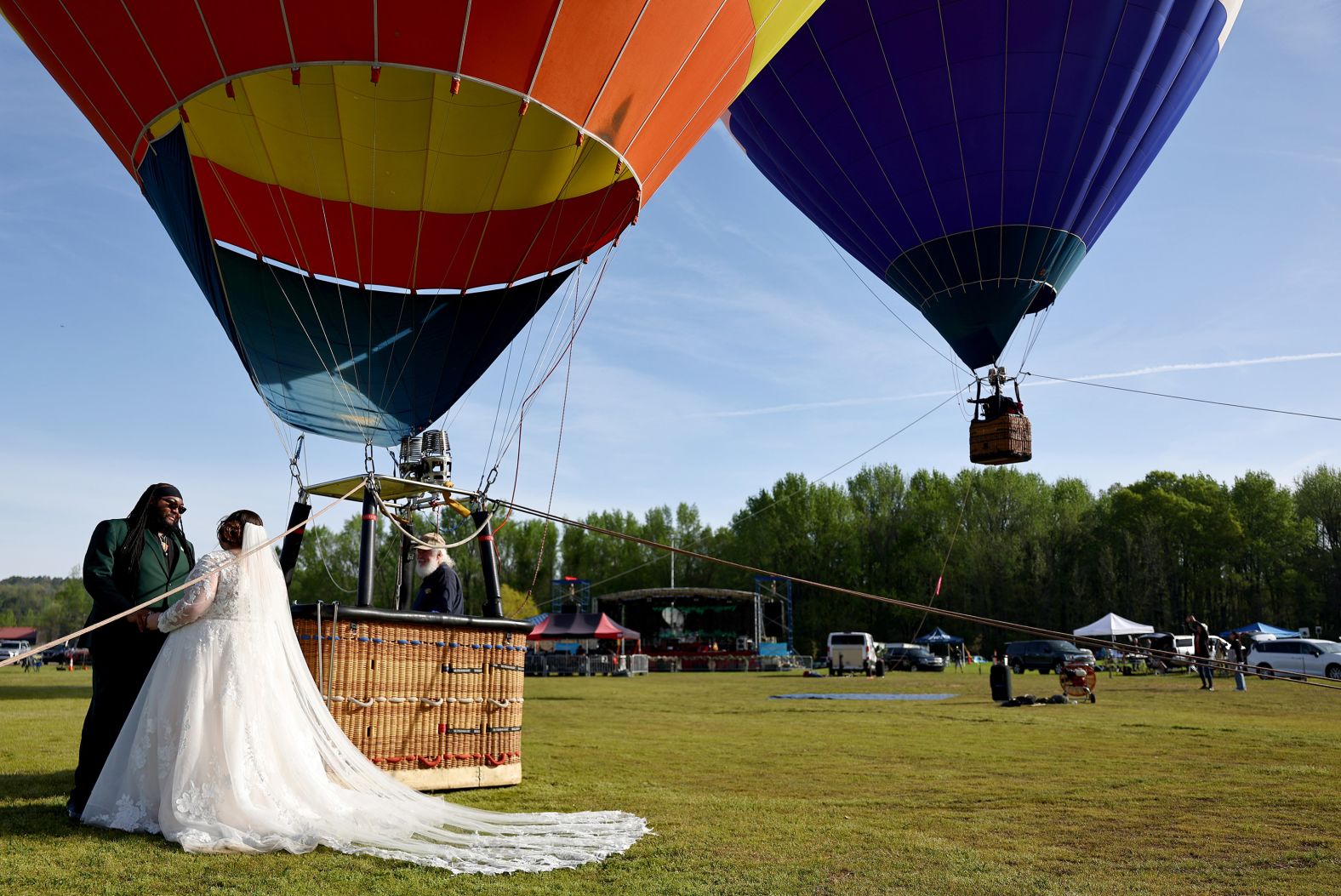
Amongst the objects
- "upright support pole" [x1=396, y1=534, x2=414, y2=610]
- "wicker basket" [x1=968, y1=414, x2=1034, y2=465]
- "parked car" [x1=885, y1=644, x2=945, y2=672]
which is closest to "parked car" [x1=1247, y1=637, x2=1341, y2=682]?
"parked car" [x1=885, y1=644, x2=945, y2=672]

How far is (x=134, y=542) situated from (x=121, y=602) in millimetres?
357

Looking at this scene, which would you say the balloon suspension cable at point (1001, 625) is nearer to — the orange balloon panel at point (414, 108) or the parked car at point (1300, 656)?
the orange balloon panel at point (414, 108)

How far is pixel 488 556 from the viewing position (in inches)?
276

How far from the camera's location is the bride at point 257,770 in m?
3.93

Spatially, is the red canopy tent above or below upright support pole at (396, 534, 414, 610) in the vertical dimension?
below

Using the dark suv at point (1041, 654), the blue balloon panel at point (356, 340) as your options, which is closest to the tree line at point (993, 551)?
the dark suv at point (1041, 654)

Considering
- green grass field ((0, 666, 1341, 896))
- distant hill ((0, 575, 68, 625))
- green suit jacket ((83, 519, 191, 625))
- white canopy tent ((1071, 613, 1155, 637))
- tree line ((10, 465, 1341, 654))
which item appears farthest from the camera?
distant hill ((0, 575, 68, 625))

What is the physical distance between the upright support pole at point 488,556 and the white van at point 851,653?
2205cm

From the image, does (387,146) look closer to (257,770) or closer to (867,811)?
(257,770)

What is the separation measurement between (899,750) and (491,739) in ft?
11.7

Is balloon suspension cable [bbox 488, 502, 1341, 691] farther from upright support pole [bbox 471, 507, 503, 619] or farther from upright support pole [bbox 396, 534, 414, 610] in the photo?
upright support pole [bbox 396, 534, 414, 610]

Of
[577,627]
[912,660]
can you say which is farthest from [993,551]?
[577,627]

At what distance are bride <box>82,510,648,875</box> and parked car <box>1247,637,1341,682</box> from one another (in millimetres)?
22825

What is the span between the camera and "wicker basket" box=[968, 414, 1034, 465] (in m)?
14.8
